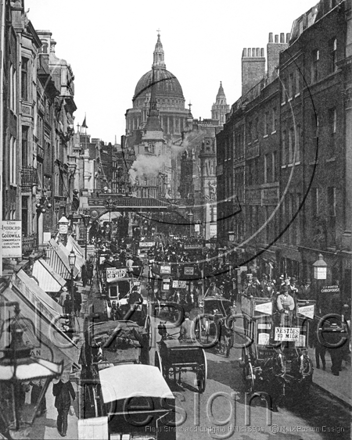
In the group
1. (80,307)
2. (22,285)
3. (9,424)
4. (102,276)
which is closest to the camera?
(9,424)

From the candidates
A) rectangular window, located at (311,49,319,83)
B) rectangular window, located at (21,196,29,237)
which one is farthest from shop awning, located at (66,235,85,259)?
rectangular window, located at (311,49,319,83)

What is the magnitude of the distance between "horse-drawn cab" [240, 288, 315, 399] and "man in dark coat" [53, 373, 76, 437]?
249 centimetres

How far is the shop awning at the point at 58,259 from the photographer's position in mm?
8914

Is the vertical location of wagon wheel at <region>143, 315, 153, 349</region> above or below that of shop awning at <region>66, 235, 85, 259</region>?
below

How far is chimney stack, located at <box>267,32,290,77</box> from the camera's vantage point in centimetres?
934

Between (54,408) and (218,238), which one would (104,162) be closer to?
(218,238)

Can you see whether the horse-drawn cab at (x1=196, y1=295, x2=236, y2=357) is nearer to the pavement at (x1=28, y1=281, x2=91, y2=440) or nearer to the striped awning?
the striped awning

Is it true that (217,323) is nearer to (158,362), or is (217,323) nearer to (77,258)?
(158,362)

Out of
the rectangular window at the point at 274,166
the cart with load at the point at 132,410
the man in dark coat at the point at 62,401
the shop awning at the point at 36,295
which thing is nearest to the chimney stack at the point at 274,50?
the rectangular window at the point at 274,166

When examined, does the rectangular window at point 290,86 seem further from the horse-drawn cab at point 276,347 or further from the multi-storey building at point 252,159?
the horse-drawn cab at point 276,347

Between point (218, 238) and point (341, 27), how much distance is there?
12.0ft

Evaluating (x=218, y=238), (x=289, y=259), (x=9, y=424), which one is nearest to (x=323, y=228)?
(x=289, y=259)

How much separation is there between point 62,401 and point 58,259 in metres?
2.33

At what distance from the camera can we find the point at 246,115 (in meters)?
9.52
